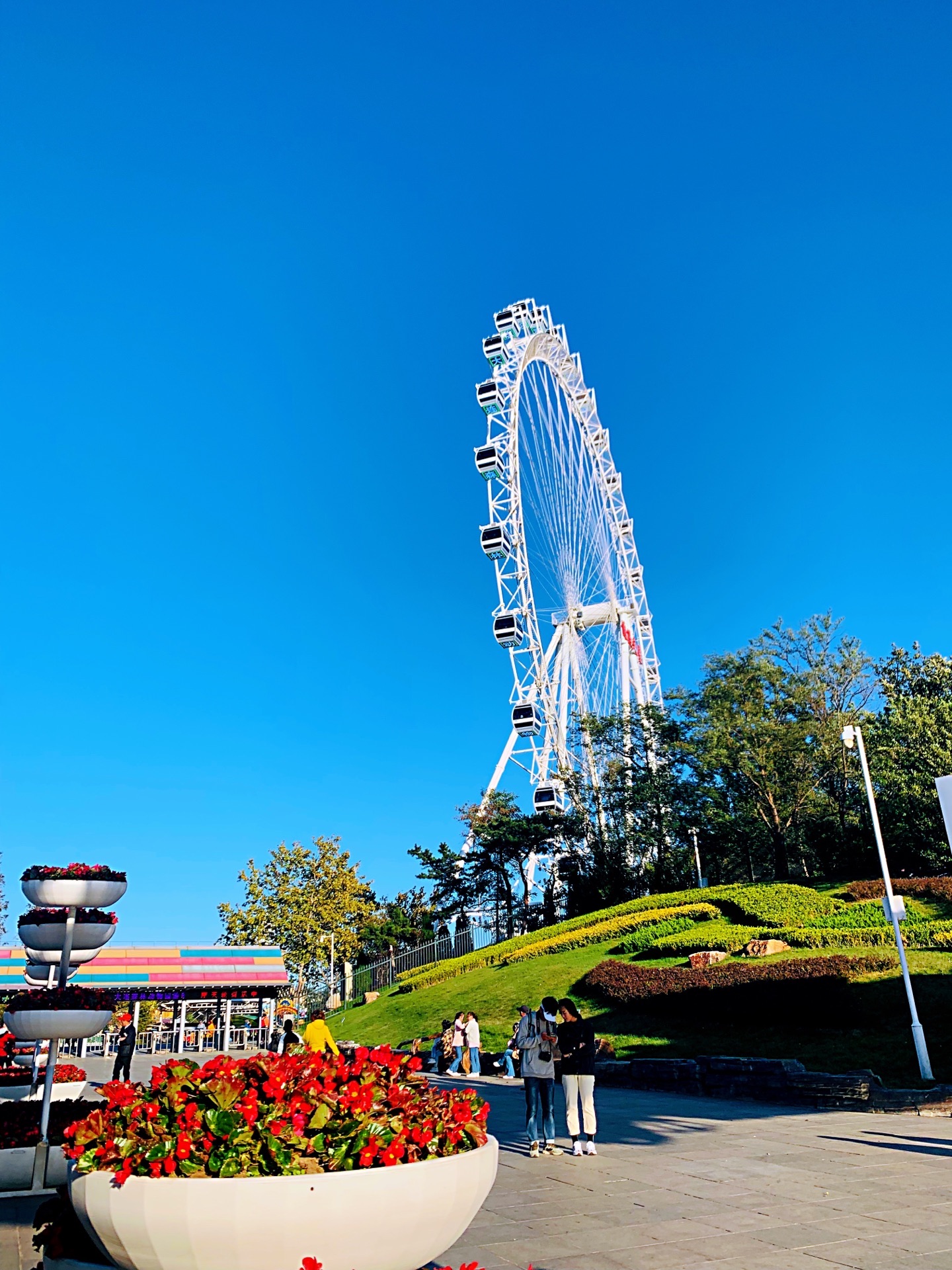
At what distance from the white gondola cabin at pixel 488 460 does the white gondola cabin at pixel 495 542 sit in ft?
7.49

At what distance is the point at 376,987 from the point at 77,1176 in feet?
124

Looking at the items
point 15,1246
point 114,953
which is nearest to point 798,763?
point 114,953

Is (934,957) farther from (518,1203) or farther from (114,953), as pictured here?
(114,953)

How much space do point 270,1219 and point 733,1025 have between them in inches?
624

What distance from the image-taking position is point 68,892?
9031 mm

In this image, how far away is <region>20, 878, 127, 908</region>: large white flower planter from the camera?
29.3ft

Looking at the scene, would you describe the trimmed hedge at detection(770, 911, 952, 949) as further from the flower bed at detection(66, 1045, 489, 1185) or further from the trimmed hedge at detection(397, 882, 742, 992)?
the flower bed at detection(66, 1045, 489, 1185)

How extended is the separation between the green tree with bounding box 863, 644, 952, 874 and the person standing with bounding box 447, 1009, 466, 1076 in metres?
21.6

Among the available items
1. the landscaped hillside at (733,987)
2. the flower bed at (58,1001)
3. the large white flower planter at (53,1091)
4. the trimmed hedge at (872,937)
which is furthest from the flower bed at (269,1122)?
the trimmed hedge at (872,937)

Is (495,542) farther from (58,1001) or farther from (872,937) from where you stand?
(58,1001)

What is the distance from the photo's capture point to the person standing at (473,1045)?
18.3m

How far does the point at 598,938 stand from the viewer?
2875 centimetres

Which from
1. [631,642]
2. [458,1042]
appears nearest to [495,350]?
[631,642]

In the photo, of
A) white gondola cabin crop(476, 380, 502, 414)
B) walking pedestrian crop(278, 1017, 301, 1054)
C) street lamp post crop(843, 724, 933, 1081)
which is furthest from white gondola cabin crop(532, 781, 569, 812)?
walking pedestrian crop(278, 1017, 301, 1054)
